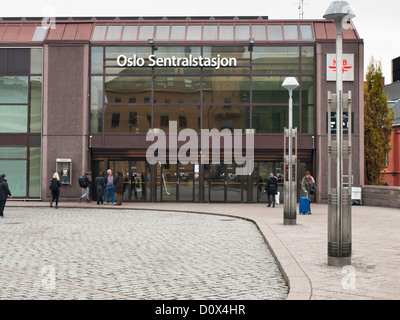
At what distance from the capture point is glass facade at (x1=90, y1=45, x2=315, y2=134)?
29625mm

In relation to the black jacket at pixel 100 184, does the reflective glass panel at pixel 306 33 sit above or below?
above

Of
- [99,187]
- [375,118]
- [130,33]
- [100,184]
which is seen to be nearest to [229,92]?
[130,33]

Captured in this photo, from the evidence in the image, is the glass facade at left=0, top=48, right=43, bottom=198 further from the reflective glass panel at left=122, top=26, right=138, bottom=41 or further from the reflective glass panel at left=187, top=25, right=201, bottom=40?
the reflective glass panel at left=187, top=25, right=201, bottom=40

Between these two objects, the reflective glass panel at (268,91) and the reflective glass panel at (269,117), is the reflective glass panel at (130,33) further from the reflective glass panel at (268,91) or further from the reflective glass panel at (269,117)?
the reflective glass panel at (269,117)

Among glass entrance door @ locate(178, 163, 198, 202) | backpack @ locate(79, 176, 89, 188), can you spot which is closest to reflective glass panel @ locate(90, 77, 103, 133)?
backpack @ locate(79, 176, 89, 188)

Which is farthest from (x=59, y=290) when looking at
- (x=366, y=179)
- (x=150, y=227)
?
(x=366, y=179)

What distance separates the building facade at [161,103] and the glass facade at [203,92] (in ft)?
0.17

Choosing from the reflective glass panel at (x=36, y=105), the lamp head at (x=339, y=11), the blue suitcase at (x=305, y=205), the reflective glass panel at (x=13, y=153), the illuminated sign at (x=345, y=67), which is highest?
the illuminated sign at (x=345, y=67)

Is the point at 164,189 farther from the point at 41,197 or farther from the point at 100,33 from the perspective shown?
the point at 100,33

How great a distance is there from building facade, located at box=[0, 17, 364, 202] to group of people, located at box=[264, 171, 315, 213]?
2.70 m

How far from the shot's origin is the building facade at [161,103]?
2952 centimetres

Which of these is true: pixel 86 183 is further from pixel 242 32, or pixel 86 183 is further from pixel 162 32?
pixel 242 32

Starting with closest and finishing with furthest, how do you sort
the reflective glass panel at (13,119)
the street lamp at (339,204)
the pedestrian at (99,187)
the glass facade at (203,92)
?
the street lamp at (339,204)
the pedestrian at (99,187)
the glass facade at (203,92)
the reflective glass panel at (13,119)

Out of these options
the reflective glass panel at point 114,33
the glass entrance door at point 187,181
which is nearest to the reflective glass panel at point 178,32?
the reflective glass panel at point 114,33
